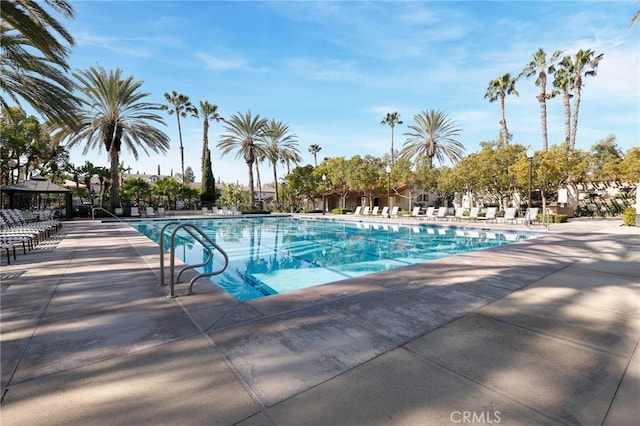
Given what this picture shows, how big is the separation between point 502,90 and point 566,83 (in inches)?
231

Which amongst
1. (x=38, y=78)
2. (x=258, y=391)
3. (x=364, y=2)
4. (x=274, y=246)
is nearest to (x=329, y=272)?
(x=274, y=246)

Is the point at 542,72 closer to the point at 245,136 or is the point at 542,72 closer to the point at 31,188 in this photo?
the point at 245,136

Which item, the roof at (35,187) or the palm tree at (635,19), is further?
the roof at (35,187)

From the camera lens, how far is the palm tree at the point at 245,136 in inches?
1276

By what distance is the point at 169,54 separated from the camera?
17.1 m

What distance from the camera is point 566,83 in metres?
29.8

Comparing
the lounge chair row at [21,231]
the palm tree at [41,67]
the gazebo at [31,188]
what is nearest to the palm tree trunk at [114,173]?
the gazebo at [31,188]

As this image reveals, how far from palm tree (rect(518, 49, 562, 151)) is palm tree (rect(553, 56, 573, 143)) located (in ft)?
1.97

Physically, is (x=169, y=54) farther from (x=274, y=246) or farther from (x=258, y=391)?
(x=258, y=391)

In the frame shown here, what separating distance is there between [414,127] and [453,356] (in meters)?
38.3

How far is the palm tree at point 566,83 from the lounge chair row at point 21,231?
131 ft

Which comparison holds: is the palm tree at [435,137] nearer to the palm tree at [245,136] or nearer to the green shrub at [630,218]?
the palm tree at [245,136]

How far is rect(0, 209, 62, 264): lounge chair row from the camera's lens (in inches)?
264

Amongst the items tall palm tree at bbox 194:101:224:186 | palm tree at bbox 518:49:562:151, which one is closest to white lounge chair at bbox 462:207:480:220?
palm tree at bbox 518:49:562:151
